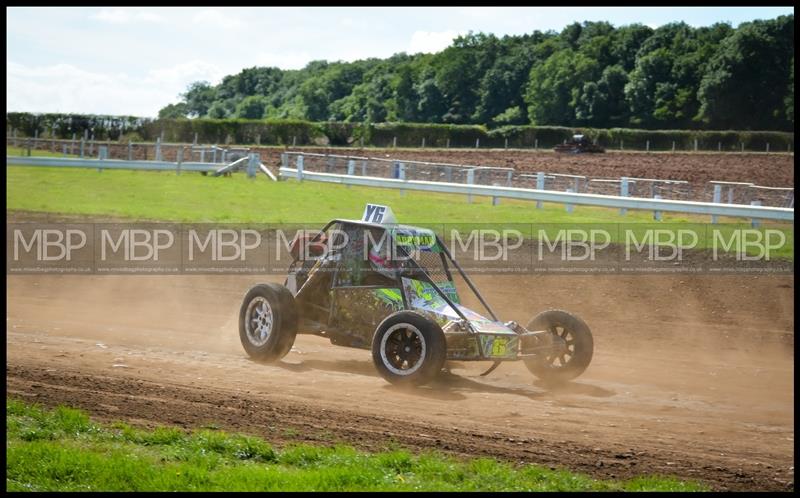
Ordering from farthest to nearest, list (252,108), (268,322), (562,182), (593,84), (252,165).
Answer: (252,108), (593,84), (562,182), (252,165), (268,322)

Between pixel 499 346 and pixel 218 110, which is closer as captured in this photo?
pixel 499 346

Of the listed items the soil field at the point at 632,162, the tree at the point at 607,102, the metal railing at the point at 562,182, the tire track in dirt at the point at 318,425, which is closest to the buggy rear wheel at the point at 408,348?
the tire track in dirt at the point at 318,425

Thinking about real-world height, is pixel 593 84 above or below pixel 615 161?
above

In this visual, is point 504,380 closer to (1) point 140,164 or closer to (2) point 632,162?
(1) point 140,164

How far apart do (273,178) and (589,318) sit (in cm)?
1900

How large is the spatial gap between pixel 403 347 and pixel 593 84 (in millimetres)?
56234

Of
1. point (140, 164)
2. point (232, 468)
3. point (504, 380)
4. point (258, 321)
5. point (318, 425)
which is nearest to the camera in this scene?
point (232, 468)

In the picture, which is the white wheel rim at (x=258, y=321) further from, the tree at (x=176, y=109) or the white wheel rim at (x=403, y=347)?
the tree at (x=176, y=109)

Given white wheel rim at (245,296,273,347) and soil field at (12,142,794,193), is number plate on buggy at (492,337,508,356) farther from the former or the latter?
soil field at (12,142,794,193)

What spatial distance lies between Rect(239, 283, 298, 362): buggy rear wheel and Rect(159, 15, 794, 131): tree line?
51216 millimetres

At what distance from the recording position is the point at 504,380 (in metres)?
11.7

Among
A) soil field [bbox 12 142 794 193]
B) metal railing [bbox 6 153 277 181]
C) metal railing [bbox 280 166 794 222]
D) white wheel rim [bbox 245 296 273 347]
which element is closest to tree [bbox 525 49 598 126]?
soil field [bbox 12 142 794 193]

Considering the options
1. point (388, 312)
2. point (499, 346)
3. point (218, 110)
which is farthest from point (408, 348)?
point (218, 110)

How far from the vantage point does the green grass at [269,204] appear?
22562 millimetres
